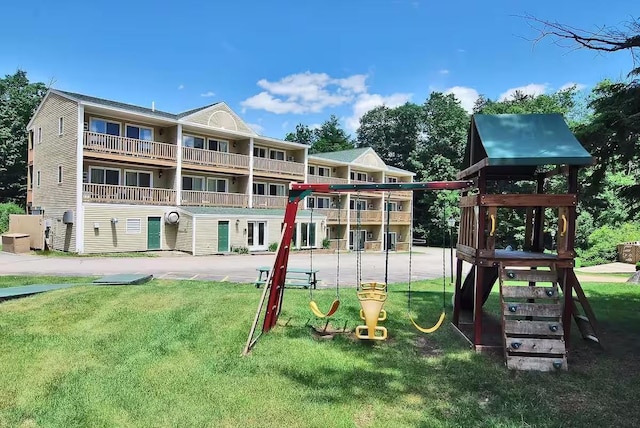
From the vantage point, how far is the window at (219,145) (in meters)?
31.7

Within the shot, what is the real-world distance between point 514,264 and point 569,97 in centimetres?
5088

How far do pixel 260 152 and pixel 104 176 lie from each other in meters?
12.5

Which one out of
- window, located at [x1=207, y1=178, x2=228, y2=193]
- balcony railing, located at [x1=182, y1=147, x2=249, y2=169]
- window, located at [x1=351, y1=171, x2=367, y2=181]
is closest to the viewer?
balcony railing, located at [x1=182, y1=147, x2=249, y2=169]

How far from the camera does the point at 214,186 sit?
31984mm

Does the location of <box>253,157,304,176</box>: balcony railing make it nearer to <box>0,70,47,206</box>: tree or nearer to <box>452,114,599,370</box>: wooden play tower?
<box>0,70,47,206</box>: tree

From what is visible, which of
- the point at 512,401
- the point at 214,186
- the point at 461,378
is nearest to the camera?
the point at 512,401

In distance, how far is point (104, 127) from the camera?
25984mm

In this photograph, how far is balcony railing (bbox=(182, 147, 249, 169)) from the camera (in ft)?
94.9

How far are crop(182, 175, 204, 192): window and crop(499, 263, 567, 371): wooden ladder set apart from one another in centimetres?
2610

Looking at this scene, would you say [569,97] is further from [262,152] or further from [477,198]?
[477,198]

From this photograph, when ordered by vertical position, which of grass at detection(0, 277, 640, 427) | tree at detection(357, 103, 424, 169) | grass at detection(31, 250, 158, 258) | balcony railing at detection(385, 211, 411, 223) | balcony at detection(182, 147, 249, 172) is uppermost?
tree at detection(357, 103, 424, 169)

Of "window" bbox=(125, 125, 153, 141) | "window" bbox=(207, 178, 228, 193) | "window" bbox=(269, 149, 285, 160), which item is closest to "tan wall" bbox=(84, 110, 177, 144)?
"window" bbox=(125, 125, 153, 141)

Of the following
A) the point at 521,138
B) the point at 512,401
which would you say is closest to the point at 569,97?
the point at 521,138

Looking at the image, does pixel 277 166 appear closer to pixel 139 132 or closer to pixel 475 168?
pixel 139 132
